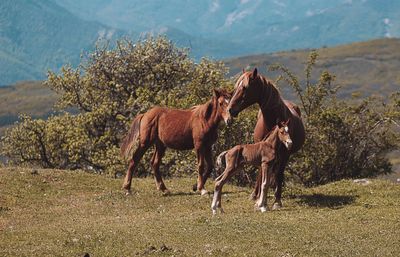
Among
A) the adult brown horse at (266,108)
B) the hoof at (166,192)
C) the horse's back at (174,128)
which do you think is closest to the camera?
the adult brown horse at (266,108)

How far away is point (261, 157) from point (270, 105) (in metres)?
1.94

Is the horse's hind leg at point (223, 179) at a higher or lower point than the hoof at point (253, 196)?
higher

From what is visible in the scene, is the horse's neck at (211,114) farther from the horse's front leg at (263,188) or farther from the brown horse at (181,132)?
the horse's front leg at (263,188)

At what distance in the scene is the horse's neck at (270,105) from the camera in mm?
22984

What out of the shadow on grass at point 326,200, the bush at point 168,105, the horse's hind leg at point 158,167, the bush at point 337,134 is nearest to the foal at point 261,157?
the shadow on grass at point 326,200

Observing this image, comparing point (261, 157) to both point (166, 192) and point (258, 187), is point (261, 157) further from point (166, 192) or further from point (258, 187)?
point (166, 192)

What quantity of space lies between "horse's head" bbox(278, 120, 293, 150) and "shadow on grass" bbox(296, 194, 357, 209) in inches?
118

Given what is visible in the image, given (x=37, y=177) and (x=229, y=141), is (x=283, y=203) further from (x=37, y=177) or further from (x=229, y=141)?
(x=229, y=141)

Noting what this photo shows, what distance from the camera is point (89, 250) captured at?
16.5m

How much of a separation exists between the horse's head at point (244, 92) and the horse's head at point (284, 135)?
1.31 m

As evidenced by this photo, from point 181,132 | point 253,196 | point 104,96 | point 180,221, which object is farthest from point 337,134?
point 180,221

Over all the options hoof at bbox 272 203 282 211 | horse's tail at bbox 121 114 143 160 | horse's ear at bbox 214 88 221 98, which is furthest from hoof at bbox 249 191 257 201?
horse's tail at bbox 121 114 143 160

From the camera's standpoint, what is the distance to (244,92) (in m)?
22.5

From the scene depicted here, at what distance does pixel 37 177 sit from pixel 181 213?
9.54 metres
